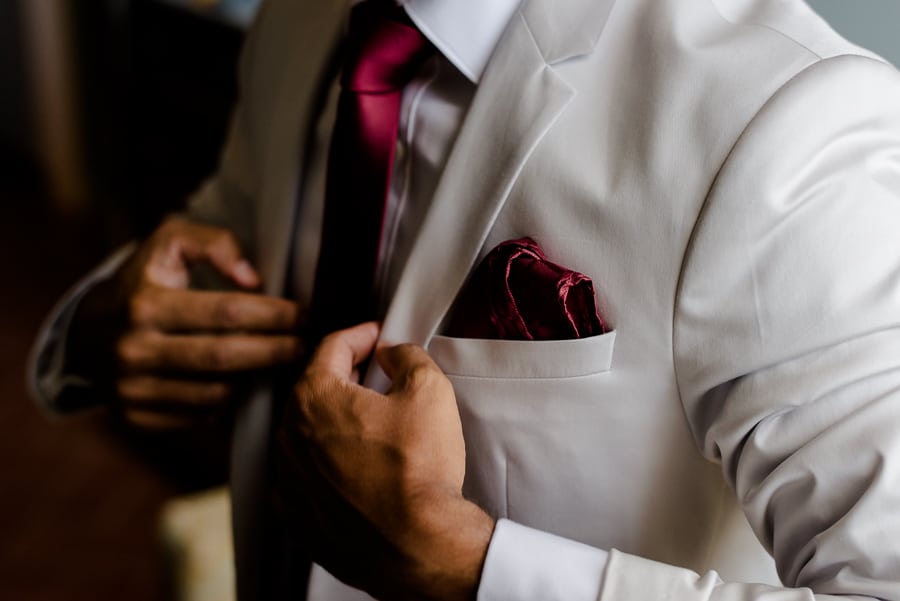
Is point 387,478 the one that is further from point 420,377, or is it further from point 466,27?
point 466,27

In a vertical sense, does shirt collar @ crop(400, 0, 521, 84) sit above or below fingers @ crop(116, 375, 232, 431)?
above

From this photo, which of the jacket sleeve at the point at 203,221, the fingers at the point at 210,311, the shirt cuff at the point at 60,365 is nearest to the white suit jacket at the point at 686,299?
the fingers at the point at 210,311

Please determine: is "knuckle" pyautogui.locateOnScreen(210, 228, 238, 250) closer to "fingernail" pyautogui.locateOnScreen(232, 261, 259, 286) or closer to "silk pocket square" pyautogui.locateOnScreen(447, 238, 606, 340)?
"fingernail" pyautogui.locateOnScreen(232, 261, 259, 286)

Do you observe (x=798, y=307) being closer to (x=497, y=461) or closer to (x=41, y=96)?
(x=497, y=461)

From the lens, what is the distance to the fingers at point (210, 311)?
38.4 inches

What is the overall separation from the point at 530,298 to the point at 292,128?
408 millimetres

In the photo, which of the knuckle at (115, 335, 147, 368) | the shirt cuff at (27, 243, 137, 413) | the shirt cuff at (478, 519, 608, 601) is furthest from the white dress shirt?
the shirt cuff at (27, 243, 137, 413)

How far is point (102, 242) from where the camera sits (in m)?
3.70

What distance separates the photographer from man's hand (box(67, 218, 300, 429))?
0.98 m

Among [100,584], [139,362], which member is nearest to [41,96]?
[100,584]

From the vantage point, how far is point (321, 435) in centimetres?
80

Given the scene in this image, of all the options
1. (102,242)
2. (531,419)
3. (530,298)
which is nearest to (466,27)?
(530,298)

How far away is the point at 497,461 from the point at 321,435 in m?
0.16

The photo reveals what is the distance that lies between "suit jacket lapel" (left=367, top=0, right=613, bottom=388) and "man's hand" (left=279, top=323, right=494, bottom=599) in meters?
0.06
